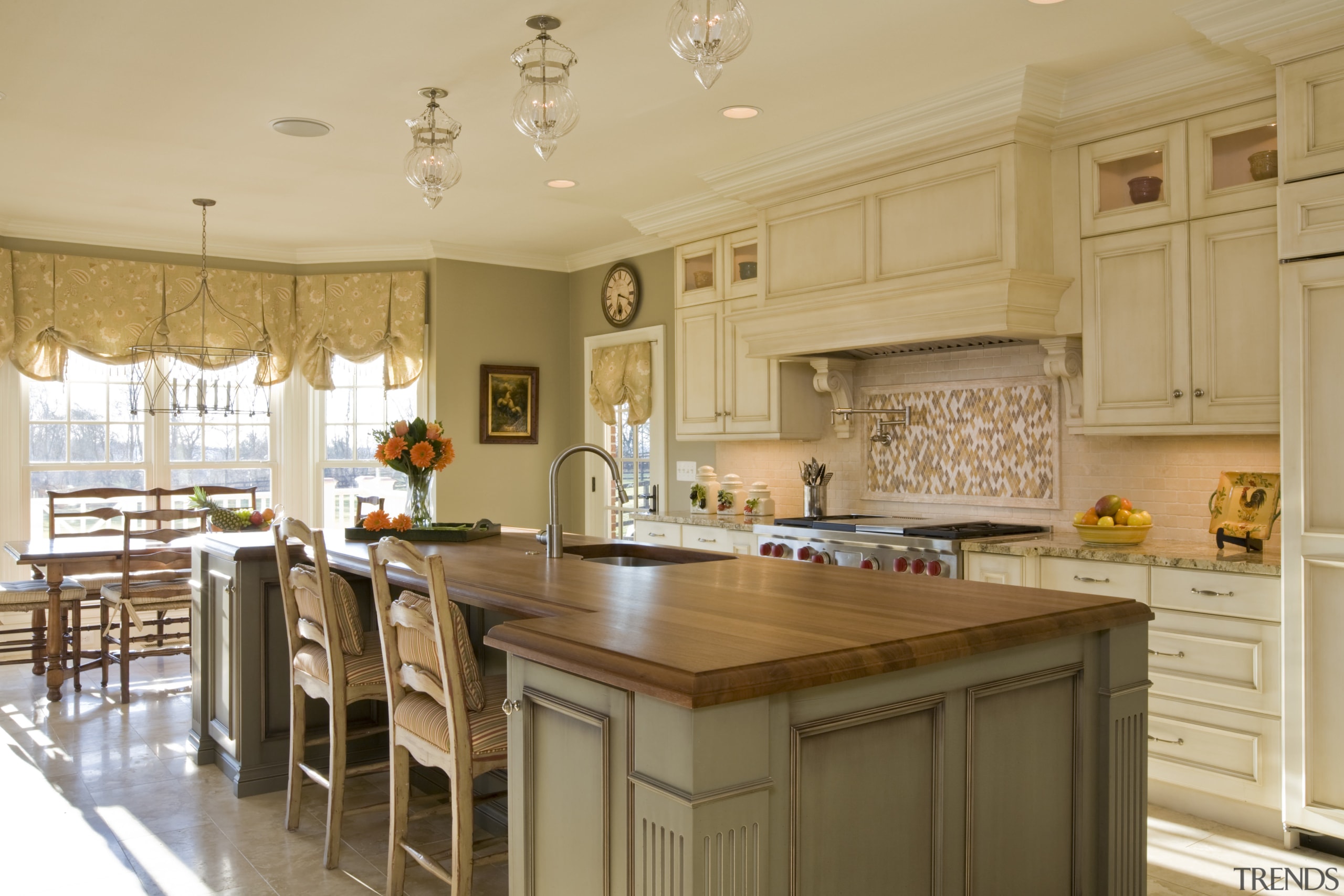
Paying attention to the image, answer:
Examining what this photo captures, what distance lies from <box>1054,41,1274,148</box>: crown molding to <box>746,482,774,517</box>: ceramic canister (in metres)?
2.39

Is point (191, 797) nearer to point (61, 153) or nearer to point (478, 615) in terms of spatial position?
point (478, 615)

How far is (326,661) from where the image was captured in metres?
3.03

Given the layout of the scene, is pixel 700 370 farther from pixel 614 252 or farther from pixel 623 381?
pixel 614 252

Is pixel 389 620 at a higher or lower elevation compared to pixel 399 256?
lower

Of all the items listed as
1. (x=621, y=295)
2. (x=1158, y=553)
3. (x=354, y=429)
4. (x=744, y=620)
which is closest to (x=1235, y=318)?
(x=1158, y=553)

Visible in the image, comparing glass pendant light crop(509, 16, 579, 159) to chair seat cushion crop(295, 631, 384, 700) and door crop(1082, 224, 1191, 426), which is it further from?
door crop(1082, 224, 1191, 426)

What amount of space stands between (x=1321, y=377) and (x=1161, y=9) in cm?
127

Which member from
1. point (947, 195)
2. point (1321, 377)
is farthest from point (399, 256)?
point (1321, 377)

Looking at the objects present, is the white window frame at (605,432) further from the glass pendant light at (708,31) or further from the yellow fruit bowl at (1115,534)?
the glass pendant light at (708,31)

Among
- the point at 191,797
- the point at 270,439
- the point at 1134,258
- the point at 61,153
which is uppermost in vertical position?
the point at 61,153

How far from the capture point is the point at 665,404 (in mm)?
6535

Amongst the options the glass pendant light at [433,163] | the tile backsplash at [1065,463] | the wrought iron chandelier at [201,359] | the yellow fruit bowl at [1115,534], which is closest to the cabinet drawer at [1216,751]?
the yellow fruit bowl at [1115,534]

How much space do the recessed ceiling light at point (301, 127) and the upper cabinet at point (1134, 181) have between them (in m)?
3.14

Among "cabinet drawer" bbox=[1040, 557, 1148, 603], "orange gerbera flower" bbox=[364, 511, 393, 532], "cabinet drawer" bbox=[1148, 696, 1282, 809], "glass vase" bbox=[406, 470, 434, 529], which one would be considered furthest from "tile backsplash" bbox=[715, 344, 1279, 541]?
"orange gerbera flower" bbox=[364, 511, 393, 532]
